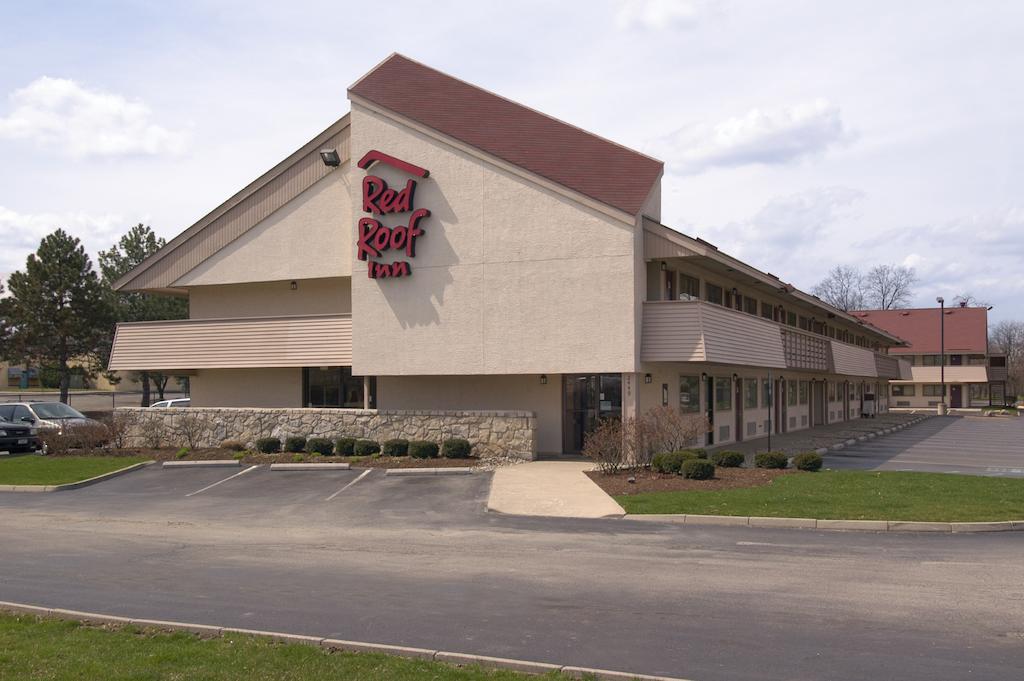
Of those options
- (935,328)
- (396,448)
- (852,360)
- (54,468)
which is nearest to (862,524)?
(396,448)

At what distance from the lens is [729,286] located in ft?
105

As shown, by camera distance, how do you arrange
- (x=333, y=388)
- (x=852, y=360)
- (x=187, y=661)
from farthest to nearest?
(x=852, y=360) → (x=333, y=388) → (x=187, y=661)

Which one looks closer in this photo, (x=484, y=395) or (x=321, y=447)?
(x=321, y=447)

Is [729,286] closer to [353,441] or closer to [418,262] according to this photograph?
[418,262]

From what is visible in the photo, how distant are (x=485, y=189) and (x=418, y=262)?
2.82 metres

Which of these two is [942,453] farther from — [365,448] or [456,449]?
[365,448]

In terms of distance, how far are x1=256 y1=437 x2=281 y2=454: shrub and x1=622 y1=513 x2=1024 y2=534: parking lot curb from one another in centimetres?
1326

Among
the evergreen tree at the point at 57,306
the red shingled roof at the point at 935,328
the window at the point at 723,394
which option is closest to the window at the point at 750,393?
the window at the point at 723,394

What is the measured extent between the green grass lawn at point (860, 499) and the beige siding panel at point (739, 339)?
5.06 m

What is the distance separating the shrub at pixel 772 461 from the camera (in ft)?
69.4

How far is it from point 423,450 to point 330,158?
9.43 m

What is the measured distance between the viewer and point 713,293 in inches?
1208

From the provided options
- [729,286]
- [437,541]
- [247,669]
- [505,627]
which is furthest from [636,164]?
[247,669]

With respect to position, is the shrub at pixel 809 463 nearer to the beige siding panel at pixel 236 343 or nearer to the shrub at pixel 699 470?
the shrub at pixel 699 470
